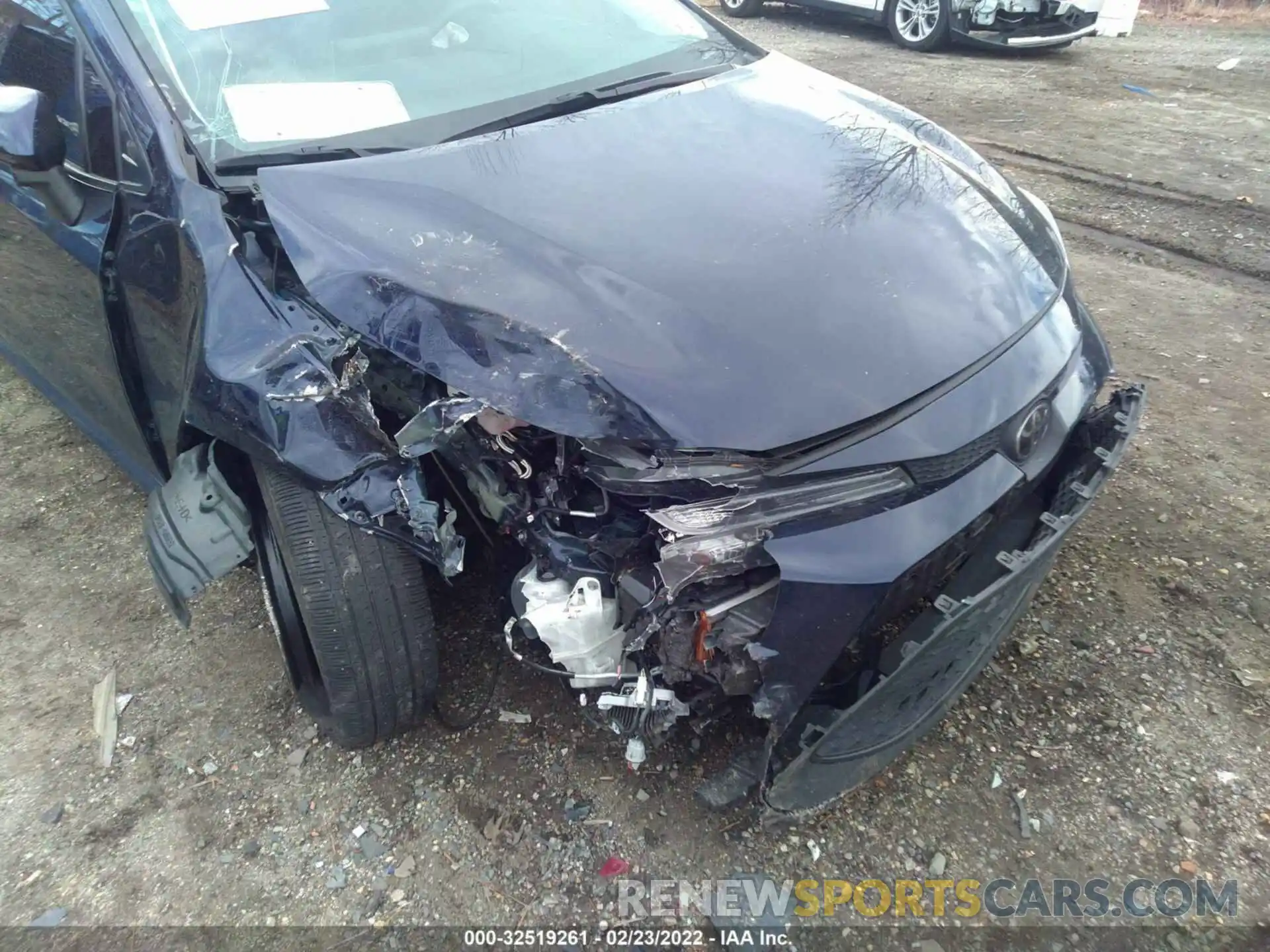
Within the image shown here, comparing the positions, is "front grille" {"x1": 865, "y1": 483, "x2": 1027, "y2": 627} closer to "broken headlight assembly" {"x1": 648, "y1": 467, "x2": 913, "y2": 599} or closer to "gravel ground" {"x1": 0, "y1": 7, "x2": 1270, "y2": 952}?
"broken headlight assembly" {"x1": 648, "y1": 467, "x2": 913, "y2": 599}

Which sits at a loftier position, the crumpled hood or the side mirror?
the side mirror

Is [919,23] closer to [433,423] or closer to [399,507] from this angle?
[433,423]

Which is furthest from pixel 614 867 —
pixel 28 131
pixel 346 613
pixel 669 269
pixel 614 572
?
pixel 28 131

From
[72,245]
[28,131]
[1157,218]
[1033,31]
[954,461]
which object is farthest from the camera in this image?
[1033,31]

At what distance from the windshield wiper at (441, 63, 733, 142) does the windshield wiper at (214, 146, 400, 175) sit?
0.75 feet

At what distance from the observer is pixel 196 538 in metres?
1.87

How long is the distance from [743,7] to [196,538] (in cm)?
1061

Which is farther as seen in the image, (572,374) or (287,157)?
(287,157)

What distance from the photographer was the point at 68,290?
241 centimetres

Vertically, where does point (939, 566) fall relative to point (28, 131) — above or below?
below

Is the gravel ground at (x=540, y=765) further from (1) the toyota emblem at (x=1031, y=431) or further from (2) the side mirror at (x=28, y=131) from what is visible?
(2) the side mirror at (x=28, y=131)

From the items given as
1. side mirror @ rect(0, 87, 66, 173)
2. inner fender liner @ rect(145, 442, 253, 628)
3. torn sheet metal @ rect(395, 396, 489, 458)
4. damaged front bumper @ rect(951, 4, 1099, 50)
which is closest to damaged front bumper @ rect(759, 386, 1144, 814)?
torn sheet metal @ rect(395, 396, 489, 458)

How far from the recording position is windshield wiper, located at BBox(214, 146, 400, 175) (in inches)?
78.2

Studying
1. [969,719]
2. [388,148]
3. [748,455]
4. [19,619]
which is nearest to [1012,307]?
[748,455]
